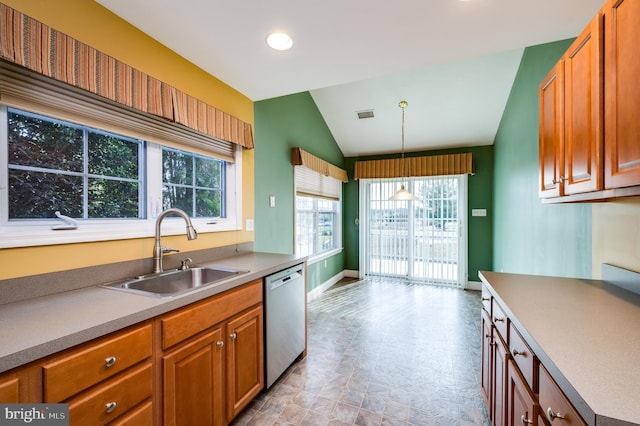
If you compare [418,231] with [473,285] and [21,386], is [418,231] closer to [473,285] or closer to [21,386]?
[473,285]

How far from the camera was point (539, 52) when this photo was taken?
2.40 metres

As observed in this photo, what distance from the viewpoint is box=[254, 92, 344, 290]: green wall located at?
9.62ft

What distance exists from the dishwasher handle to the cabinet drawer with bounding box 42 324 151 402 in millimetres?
900

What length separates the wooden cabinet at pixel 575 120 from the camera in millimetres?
1130

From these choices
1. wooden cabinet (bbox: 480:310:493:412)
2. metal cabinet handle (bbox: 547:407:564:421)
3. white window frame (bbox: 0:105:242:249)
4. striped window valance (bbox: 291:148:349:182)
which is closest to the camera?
metal cabinet handle (bbox: 547:407:564:421)

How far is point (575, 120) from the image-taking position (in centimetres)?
129

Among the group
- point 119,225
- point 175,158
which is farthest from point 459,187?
point 119,225

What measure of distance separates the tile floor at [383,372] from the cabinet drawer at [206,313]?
750 millimetres

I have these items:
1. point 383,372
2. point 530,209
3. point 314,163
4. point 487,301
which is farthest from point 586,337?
point 314,163

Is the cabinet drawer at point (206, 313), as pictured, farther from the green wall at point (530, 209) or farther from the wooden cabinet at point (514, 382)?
the green wall at point (530, 209)

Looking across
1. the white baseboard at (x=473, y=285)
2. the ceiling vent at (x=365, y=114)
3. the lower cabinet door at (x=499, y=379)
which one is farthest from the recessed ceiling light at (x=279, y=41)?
the white baseboard at (x=473, y=285)

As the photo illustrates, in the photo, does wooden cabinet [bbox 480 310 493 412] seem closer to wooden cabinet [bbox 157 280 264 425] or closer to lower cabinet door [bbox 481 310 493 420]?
lower cabinet door [bbox 481 310 493 420]

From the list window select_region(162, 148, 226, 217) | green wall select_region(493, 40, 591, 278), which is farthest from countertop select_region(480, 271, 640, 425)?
window select_region(162, 148, 226, 217)

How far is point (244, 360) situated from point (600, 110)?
2.18 metres
